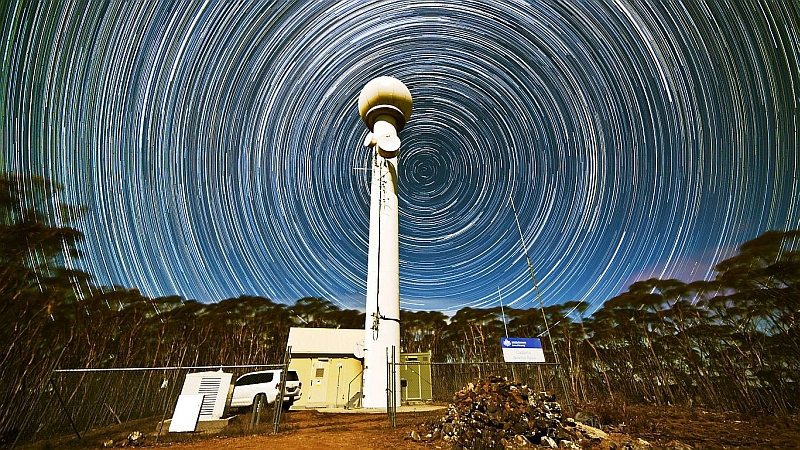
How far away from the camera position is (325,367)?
2292cm

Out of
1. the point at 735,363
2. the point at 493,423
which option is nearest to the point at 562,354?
the point at 735,363

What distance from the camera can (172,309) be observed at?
101ft

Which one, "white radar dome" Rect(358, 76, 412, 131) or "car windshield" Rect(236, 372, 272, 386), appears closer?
"car windshield" Rect(236, 372, 272, 386)

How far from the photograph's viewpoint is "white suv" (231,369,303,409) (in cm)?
1622

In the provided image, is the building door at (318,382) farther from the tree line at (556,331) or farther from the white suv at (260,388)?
the tree line at (556,331)

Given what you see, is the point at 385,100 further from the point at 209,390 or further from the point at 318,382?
the point at 318,382

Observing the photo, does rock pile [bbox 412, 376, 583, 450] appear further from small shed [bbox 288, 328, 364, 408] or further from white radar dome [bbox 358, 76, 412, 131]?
white radar dome [bbox 358, 76, 412, 131]

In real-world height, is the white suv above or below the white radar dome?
below

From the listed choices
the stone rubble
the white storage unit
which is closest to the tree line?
the white storage unit

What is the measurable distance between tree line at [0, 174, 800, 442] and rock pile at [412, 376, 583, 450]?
11.8 m

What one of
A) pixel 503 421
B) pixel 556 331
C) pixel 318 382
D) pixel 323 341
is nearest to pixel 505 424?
pixel 503 421

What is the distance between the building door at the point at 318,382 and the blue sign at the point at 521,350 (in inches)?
536

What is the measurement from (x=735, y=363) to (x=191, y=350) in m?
40.2

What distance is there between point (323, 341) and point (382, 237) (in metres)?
10.1
